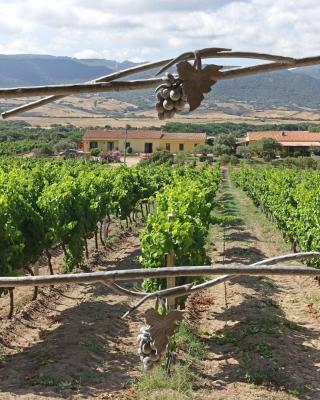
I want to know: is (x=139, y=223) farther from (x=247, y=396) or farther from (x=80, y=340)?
(x=247, y=396)

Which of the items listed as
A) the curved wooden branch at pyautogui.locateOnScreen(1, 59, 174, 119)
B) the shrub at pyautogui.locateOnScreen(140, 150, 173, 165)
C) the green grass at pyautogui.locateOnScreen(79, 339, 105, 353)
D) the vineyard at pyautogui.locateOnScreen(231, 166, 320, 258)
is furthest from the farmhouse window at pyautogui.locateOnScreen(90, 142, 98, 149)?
the curved wooden branch at pyautogui.locateOnScreen(1, 59, 174, 119)

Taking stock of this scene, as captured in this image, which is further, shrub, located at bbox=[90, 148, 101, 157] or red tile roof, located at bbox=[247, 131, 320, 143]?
red tile roof, located at bbox=[247, 131, 320, 143]

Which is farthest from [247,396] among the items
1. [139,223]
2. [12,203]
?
[139,223]

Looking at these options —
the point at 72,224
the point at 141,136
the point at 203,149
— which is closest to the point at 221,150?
the point at 203,149

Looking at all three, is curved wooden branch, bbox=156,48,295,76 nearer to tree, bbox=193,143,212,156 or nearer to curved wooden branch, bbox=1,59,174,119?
curved wooden branch, bbox=1,59,174,119

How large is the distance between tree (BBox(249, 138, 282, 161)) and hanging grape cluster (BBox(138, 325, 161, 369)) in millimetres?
63750

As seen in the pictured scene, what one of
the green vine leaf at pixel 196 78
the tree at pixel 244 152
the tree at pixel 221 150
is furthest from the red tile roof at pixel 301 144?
the green vine leaf at pixel 196 78

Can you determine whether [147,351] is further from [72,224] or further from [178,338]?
[72,224]

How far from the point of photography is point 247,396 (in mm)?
7023

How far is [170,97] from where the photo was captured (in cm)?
112

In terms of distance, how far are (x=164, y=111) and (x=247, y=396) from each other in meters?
6.55

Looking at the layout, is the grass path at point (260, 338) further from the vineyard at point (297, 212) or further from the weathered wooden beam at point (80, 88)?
the weathered wooden beam at point (80, 88)

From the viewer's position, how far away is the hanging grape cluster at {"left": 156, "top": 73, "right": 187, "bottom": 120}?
1.12 meters

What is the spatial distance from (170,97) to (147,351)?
57 centimetres
